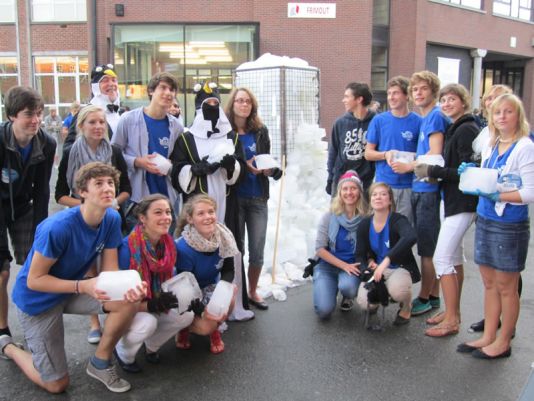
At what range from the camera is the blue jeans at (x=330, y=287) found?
4355mm

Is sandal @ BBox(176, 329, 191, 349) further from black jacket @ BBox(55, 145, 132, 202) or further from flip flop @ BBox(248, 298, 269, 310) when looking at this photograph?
black jacket @ BBox(55, 145, 132, 202)

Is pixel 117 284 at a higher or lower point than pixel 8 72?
lower

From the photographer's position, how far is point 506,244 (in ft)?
11.3

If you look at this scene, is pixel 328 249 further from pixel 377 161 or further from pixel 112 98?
pixel 112 98

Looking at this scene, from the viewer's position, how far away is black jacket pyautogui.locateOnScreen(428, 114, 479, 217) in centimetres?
393

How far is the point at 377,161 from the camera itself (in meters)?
4.69

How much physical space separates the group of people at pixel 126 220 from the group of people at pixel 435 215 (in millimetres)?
777

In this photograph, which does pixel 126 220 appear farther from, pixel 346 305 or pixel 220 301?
pixel 346 305

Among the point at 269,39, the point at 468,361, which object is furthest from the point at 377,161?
the point at 269,39

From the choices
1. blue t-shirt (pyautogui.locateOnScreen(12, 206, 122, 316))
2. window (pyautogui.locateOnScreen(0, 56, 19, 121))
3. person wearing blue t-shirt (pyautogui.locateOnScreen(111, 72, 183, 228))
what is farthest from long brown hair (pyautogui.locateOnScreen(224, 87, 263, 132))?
window (pyautogui.locateOnScreen(0, 56, 19, 121))

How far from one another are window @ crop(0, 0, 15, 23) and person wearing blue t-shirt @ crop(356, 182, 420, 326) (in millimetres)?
24846

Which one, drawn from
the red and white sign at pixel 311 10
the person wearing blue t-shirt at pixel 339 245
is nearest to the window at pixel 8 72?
the red and white sign at pixel 311 10

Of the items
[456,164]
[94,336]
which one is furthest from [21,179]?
[456,164]

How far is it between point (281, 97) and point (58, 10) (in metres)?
19.1
